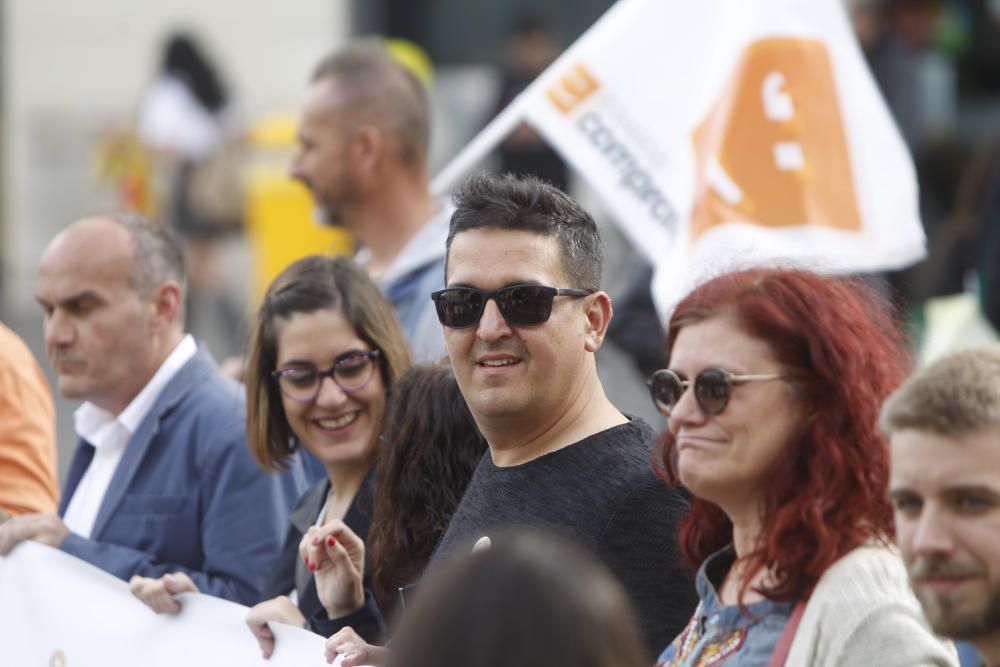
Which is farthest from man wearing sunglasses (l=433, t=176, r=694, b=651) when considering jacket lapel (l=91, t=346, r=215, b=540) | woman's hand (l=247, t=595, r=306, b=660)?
jacket lapel (l=91, t=346, r=215, b=540)

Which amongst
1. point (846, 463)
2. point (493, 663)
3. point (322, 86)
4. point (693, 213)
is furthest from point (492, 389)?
point (322, 86)

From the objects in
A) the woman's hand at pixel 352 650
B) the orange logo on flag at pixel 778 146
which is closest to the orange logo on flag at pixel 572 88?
the orange logo on flag at pixel 778 146

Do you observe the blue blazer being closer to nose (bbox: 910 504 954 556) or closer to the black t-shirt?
the black t-shirt

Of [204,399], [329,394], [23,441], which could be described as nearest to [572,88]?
[204,399]

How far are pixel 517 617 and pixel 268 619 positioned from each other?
2.11 metres

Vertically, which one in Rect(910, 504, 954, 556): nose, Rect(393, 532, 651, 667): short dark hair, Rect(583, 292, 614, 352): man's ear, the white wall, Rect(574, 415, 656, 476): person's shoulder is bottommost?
the white wall

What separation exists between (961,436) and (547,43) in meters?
10.6

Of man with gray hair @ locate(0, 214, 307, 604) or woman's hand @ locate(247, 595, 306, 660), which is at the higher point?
man with gray hair @ locate(0, 214, 307, 604)

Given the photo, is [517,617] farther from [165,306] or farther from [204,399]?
[165,306]

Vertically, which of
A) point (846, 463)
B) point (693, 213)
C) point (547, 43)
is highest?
point (846, 463)

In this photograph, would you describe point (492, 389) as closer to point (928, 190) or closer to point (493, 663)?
point (493, 663)

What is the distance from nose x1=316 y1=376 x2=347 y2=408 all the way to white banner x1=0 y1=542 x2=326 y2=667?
54 cm

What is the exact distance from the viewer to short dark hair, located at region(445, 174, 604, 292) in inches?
146

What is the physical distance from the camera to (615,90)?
19.7 ft
